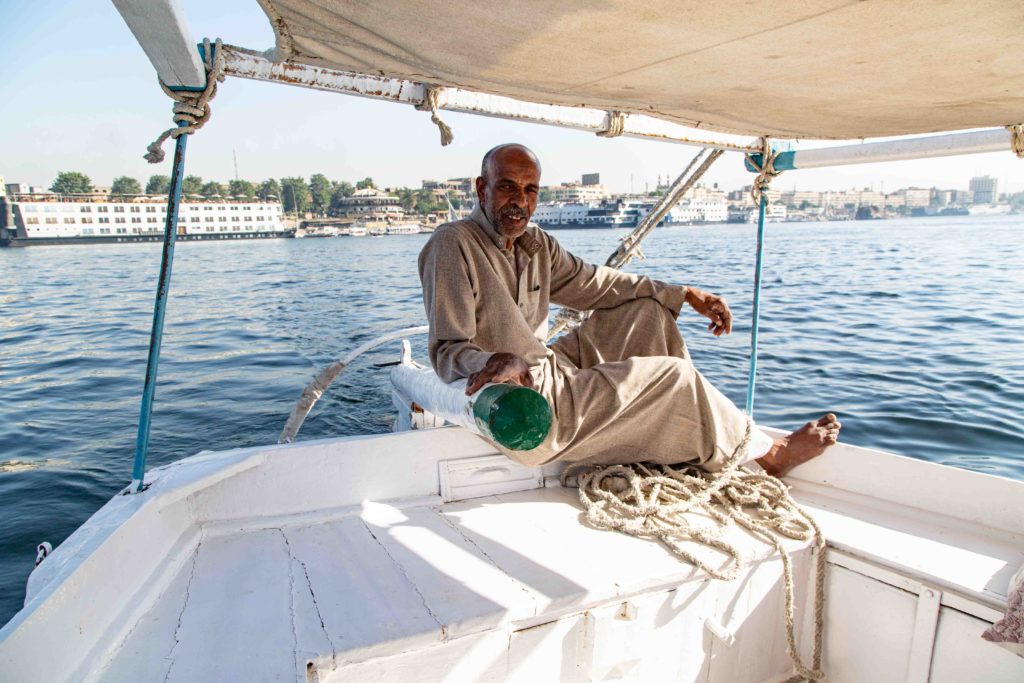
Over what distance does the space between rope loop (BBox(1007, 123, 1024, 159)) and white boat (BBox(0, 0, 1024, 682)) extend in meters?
0.20

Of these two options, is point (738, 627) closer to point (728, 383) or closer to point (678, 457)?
point (678, 457)

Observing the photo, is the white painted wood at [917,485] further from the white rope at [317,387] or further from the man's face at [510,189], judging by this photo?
the white rope at [317,387]

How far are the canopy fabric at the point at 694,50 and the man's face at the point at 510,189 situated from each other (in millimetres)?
205

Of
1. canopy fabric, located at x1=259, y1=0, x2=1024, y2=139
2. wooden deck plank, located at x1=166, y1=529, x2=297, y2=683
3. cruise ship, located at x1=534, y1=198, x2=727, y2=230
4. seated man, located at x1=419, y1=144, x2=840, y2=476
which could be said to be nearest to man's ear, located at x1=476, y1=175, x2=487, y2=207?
seated man, located at x1=419, y1=144, x2=840, y2=476

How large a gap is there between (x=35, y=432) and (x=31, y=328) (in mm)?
9028

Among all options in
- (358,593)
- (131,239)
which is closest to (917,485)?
(358,593)

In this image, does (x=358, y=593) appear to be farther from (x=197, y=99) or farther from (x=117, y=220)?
(x=117, y=220)

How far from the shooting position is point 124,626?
1386mm

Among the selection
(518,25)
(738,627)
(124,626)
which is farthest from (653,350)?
(124,626)

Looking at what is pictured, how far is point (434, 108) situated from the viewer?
7.25 ft

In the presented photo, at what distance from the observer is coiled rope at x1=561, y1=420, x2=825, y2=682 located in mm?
1699

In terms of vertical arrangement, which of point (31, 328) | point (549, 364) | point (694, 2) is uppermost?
point (694, 2)

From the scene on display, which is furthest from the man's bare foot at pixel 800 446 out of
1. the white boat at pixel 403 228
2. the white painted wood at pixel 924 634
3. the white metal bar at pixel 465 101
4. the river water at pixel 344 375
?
the white boat at pixel 403 228

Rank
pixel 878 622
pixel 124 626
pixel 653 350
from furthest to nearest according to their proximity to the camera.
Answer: pixel 653 350
pixel 878 622
pixel 124 626
